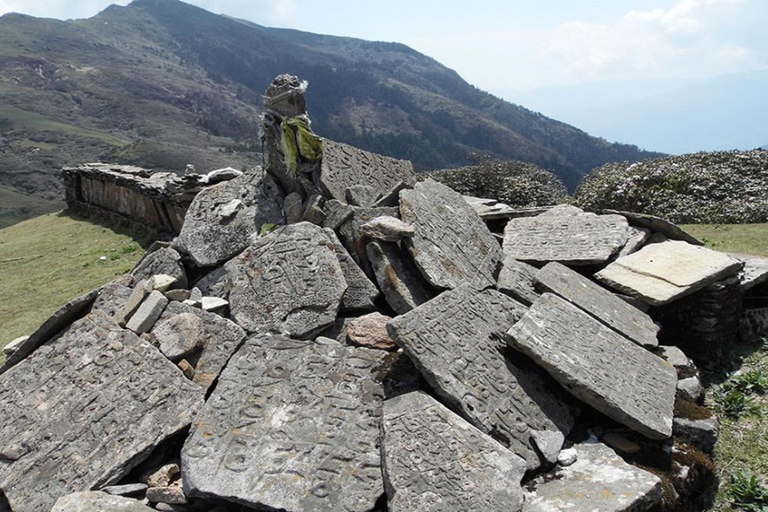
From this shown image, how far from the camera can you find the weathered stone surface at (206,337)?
489cm

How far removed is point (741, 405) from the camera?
5.35 m

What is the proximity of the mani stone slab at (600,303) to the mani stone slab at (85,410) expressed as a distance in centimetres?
351

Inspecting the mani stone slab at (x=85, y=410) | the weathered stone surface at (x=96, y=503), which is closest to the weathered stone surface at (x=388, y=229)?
the mani stone slab at (x=85, y=410)

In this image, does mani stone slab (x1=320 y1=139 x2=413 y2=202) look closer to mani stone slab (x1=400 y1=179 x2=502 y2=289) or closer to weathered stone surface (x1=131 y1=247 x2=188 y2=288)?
mani stone slab (x1=400 y1=179 x2=502 y2=289)

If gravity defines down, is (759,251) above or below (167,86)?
above

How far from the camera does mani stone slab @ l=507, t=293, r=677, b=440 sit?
4301 millimetres

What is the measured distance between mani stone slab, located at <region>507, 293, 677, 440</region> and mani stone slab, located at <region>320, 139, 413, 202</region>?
2.82m

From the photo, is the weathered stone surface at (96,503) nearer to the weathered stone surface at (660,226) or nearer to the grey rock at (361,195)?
the grey rock at (361,195)

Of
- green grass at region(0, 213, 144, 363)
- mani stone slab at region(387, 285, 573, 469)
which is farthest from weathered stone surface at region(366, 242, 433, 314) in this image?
green grass at region(0, 213, 144, 363)

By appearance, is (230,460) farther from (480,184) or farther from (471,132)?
(471,132)

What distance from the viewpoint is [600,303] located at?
5.72 meters

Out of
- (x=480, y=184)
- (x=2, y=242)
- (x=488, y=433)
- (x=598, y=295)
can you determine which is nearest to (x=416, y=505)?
(x=488, y=433)

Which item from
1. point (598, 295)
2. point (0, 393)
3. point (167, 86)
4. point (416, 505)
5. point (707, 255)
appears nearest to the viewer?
point (416, 505)

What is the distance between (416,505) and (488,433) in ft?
2.99
